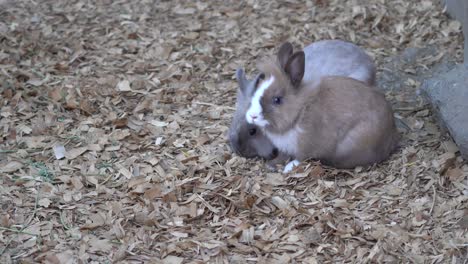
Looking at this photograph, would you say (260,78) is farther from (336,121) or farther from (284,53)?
(336,121)

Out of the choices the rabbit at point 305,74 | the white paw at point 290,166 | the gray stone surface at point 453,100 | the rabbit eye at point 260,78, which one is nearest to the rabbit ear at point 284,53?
the rabbit at point 305,74

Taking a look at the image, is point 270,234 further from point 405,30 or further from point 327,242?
Result: point 405,30

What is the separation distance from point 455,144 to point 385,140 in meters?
0.59

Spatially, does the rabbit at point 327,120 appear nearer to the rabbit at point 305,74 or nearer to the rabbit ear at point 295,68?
the rabbit ear at point 295,68

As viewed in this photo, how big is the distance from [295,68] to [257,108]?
45 cm

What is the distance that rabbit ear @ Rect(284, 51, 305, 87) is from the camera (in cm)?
536

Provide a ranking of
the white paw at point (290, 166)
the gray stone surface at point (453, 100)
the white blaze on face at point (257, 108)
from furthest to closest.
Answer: the white paw at point (290, 166), the gray stone surface at point (453, 100), the white blaze on face at point (257, 108)

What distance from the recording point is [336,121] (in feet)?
18.0

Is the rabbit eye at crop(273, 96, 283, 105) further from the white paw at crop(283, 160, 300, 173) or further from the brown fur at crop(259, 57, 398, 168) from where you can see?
the white paw at crop(283, 160, 300, 173)

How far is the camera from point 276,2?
7.91 meters

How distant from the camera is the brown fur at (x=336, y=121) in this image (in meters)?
5.46

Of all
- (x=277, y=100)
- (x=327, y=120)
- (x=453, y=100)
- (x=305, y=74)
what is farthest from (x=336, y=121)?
(x=453, y=100)

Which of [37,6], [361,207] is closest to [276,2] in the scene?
[37,6]

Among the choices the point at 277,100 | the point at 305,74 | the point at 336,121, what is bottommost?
the point at 336,121
